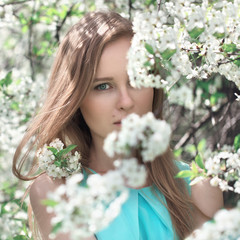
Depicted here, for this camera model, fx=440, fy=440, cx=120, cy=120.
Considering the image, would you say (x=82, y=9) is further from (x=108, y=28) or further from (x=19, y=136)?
(x=108, y=28)

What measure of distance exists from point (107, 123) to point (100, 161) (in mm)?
366

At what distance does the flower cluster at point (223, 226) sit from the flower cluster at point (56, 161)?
2.93 ft

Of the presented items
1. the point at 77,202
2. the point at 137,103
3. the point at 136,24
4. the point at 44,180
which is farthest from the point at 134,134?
the point at 44,180

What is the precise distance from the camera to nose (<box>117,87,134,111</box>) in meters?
1.72

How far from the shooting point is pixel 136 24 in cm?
147

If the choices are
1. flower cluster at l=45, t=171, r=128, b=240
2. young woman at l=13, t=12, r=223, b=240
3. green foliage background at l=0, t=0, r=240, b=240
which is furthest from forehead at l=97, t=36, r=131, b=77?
flower cluster at l=45, t=171, r=128, b=240

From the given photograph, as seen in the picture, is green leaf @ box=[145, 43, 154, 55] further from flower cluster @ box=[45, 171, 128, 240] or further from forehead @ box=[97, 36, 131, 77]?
flower cluster @ box=[45, 171, 128, 240]

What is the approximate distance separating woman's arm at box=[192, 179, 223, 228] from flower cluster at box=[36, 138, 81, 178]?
1.94ft

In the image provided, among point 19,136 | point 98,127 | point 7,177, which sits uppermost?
point 98,127

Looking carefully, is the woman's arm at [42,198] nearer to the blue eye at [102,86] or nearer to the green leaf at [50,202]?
the blue eye at [102,86]

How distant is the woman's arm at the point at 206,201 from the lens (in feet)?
6.67

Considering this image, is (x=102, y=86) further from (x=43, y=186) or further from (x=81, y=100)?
(x=43, y=186)

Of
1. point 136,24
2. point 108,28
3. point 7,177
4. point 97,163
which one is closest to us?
point 136,24

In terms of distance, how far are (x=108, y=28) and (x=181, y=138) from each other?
54.3 inches
